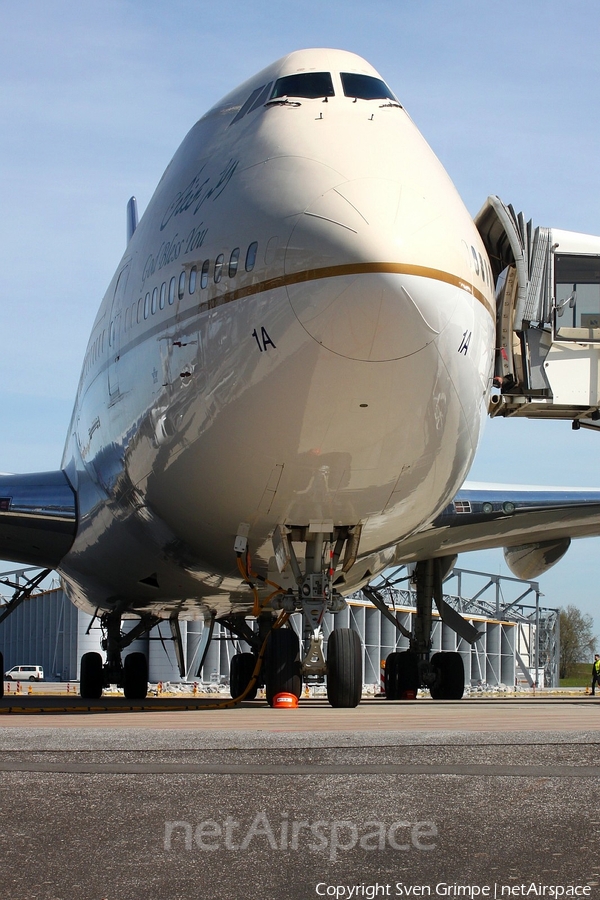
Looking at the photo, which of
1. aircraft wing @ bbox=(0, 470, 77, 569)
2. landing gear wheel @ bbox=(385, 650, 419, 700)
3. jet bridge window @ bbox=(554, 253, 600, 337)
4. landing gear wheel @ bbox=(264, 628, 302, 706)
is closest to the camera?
landing gear wheel @ bbox=(264, 628, 302, 706)

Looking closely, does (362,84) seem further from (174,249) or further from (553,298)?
(553,298)

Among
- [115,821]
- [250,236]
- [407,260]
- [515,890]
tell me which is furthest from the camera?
[250,236]

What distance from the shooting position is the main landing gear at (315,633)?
1030 centimetres

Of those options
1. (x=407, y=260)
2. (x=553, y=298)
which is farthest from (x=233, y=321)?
(x=553, y=298)

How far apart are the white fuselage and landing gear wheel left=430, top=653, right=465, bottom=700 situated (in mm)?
5801

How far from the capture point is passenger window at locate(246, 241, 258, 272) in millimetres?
9359

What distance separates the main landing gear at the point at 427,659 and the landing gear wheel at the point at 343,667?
288 inches

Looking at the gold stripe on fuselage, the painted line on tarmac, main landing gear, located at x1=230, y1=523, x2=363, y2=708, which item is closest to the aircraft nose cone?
the gold stripe on fuselage

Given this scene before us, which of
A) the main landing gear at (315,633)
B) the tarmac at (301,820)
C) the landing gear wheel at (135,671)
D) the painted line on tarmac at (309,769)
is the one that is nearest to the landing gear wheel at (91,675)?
the landing gear wheel at (135,671)

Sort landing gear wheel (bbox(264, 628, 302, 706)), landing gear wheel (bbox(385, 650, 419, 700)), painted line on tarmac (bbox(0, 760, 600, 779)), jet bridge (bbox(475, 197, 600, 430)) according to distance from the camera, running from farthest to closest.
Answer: landing gear wheel (bbox(385, 650, 419, 700)) < jet bridge (bbox(475, 197, 600, 430)) < landing gear wheel (bbox(264, 628, 302, 706)) < painted line on tarmac (bbox(0, 760, 600, 779))

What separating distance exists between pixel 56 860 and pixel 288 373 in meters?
6.24

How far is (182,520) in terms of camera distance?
38.2ft

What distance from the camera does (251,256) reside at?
9398 mm

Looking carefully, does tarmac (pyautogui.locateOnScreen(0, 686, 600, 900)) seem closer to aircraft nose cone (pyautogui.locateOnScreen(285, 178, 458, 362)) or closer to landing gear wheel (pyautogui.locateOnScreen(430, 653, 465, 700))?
aircraft nose cone (pyautogui.locateOnScreen(285, 178, 458, 362))
